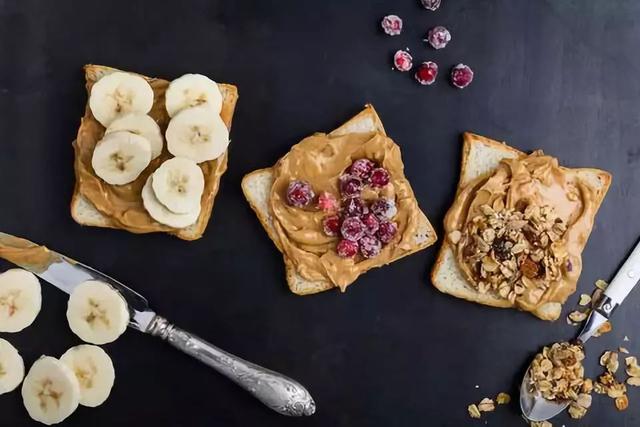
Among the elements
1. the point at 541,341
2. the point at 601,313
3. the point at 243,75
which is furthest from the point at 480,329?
the point at 243,75

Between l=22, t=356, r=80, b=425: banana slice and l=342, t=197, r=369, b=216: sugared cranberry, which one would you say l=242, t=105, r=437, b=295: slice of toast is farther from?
l=22, t=356, r=80, b=425: banana slice

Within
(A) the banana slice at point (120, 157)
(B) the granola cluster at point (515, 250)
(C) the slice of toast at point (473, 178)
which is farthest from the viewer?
(C) the slice of toast at point (473, 178)

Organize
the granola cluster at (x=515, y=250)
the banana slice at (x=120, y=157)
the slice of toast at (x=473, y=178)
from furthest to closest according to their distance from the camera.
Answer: the slice of toast at (x=473, y=178) → the granola cluster at (x=515, y=250) → the banana slice at (x=120, y=157)

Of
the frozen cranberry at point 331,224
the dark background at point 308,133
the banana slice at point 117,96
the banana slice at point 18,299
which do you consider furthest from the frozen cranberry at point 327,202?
the banana slice at point 18,299

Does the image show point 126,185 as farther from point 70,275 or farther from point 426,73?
point 426,73

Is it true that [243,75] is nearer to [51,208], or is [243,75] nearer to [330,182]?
[330,182]

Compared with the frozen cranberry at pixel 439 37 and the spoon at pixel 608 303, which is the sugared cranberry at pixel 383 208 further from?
the spoon at pixel 608 303

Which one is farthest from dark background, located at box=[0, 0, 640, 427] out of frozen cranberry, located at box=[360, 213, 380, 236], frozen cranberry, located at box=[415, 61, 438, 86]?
frozen cranberry, located at box=[360, 213, 380, 236]

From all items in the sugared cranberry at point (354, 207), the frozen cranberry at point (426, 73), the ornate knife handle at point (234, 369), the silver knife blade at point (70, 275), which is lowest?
the ornate knife handle at point (234, 369)

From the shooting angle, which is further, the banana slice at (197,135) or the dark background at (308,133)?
the dark background at (308,133)
